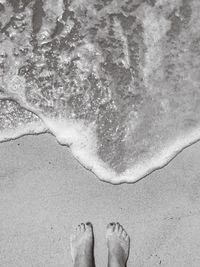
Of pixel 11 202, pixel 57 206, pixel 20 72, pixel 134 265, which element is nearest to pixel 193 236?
pixel 134 265

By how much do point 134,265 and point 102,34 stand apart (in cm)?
162

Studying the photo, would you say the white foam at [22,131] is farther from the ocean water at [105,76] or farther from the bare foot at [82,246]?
the bare foot at [82,246]

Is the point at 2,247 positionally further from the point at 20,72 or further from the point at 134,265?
the point at 20,72

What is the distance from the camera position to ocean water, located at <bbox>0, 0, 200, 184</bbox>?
2414 millimetres

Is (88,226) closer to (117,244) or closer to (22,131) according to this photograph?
(117,244)

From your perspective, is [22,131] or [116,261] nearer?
[116,261]

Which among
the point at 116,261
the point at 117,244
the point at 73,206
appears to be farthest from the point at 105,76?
the point at 116,261

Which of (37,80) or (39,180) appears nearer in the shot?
(39,180)

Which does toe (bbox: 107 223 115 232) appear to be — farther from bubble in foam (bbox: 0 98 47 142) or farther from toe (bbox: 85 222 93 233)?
bubble in foam (bbox: 0 98 47 142)

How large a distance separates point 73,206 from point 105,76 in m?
0.93

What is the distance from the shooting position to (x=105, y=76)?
8.16ft

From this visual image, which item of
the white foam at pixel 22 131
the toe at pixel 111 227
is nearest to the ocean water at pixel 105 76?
the white foam at pixel 22 131

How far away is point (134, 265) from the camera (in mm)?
2316

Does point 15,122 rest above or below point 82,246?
above
